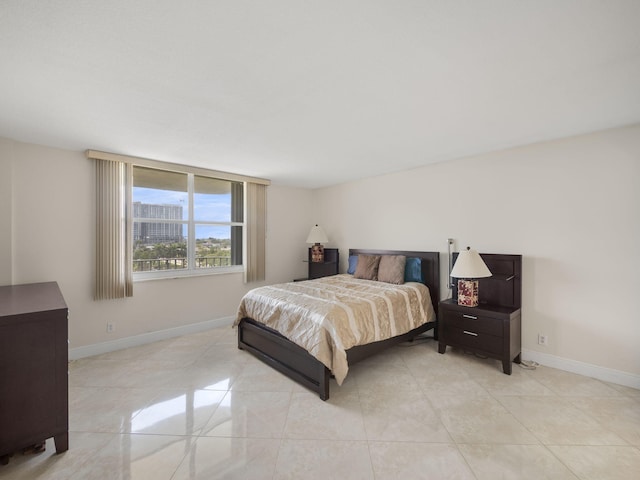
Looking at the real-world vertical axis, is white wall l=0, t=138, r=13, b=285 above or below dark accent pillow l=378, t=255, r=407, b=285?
above

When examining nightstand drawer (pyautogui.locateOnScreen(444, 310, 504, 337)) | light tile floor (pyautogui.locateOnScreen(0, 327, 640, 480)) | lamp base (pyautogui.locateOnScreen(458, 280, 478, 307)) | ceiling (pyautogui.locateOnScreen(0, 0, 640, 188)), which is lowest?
light tile floor (pyautogui.locateOnScreen(0, 327, 640, 480))

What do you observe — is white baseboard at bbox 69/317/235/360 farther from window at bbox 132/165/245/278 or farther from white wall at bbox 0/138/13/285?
white wall at bbox 0/138/13/285

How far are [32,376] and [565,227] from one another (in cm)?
434

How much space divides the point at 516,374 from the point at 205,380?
2969 mm

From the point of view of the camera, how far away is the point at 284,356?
271cm

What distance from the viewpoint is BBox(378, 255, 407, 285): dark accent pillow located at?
3.62m

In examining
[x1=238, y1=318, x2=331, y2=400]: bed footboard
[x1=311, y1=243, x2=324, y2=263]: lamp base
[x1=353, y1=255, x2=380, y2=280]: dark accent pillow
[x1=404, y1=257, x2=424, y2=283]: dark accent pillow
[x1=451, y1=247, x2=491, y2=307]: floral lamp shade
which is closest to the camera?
[x1=238, y1=318, x2=331, y2=400]: bed footboard

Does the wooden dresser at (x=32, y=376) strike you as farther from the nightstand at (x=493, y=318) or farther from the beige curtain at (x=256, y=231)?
the nightstand at (x=493, y=318)

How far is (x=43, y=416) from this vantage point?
65.2 inches

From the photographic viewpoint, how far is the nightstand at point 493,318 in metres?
2.70

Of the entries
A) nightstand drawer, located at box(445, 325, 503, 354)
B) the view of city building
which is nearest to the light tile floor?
nightstand drawer, located at box(445, 325, 503, 354)

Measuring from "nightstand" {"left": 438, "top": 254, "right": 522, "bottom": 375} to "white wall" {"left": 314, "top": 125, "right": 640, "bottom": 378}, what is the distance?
142 millimetres

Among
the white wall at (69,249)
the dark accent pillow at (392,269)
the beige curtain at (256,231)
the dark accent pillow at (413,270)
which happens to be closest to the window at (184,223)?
the beige curtain at (256,231)

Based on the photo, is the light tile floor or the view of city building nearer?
the light tile floor
